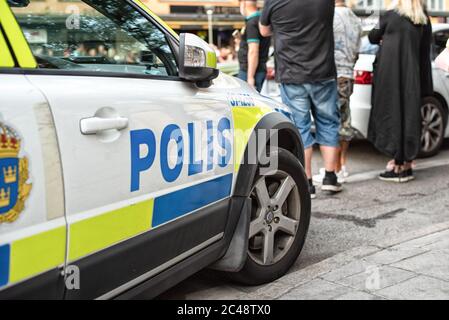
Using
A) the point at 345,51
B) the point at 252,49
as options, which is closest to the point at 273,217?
the point at 345,51

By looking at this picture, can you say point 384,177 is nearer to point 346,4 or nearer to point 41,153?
point 346,4

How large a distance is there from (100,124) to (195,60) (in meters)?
0.81

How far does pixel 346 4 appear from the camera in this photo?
5.97 meters

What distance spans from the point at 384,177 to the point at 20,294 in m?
4.83

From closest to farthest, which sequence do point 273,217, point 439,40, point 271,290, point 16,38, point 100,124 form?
1. point 16,38
2. point 100,124
3. point 271,290
4. point 273,217
5. point 439,40

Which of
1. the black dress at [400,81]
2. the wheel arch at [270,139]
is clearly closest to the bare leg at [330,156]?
the black dress at [400,81]

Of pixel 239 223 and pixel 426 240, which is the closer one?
pixel 239 223

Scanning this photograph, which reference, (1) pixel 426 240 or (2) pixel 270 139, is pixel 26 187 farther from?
(1) pixel 426 240

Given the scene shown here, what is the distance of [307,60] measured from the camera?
5117mm

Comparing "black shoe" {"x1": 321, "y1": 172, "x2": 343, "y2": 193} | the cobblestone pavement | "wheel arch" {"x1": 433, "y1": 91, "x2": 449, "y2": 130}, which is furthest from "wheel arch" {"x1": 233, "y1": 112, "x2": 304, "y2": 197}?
"wheel arch" {"x1": 433, "y1": 91, "x2": 449, "y2": 130}

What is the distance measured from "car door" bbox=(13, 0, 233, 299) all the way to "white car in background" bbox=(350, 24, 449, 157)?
12.6 ft

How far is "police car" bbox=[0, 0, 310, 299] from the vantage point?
197cm

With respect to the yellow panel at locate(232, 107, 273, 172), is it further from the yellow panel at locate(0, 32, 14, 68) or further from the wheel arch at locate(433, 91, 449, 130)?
the wheel arch at locate(433, 91, 449, 130)

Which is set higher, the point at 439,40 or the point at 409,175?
the point at 439,40
